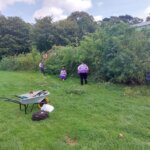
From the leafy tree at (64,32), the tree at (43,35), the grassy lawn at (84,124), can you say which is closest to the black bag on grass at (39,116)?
the grassy lawn at (84,124)

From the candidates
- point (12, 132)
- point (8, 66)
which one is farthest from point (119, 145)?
point (8, 66)

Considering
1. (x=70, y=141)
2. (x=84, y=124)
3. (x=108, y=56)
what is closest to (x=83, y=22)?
(x=108, y=56)

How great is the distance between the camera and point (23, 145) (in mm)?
5004

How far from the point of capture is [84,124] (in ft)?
19.6

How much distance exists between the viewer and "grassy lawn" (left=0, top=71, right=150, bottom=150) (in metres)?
5.02

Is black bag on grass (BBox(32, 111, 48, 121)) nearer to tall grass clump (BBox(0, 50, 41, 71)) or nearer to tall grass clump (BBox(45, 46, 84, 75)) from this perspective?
tall grass clump (BBox(45, 46, 84, 75))

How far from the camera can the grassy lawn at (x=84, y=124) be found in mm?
5022

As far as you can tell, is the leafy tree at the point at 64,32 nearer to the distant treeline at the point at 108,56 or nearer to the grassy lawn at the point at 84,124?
the distant treeline at the point at 108,56

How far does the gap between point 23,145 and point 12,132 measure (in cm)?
78

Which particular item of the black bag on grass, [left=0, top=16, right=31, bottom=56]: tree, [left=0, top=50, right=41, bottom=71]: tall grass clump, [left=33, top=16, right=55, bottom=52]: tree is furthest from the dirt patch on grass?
[left=33, top=16, right=55, bottom=52]: tree

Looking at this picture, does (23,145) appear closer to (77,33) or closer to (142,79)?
(142,79)

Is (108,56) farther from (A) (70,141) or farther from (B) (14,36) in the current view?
(B) (14,36)

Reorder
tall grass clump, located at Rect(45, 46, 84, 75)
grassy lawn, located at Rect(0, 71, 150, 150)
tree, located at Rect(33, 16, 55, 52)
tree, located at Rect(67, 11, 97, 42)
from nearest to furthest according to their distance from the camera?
grassy lawn, located at Rect(0, 71, 150, 150) < tall grass clump, located at Rect(45, 46, 84, 75) < tree, located at Rect(33, 16, 55, 52) < tree, located at Rect(67, 11, 97, 42)

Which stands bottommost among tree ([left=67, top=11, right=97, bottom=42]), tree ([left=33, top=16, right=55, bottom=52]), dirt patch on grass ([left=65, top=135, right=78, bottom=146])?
dirt patch on grass ([left=65, top=135, right=78, bottom=146])
